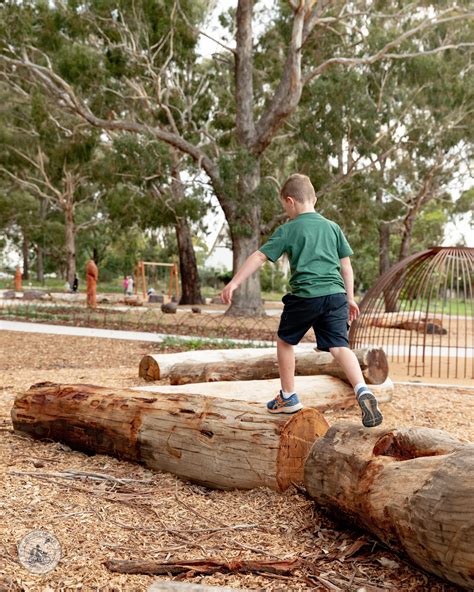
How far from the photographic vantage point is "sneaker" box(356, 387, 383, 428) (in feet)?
12.5

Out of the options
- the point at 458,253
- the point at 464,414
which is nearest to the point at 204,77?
the point at 458,253

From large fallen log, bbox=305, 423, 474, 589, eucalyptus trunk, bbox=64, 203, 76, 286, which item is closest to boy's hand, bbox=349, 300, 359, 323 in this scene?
large fallen log, bbox=305, 423, 474, 589

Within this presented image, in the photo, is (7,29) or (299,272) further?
(7,29)

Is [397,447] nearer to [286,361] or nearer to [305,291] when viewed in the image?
[286,361]

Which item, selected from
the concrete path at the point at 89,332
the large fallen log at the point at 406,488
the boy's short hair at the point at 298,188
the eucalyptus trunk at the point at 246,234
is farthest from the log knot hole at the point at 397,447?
the eucalyptus trunk at the point at 246,234

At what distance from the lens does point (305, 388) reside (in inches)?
237

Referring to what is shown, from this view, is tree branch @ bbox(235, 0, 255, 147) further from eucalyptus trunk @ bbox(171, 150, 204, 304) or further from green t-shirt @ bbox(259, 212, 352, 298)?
green t-shirt @ bbox(259, 212, 352, 298)

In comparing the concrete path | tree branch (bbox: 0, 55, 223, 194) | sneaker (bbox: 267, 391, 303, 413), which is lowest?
the concrete path

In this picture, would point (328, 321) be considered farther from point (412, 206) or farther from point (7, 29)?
point (412, 206)

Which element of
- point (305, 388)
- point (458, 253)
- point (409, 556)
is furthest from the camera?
point (458, 253)

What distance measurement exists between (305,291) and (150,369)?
377 cm

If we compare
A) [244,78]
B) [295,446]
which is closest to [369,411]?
[295,446]

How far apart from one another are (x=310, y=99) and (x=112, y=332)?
12882 millimetres

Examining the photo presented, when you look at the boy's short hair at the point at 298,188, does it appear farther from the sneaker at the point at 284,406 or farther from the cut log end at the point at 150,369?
the cut log end at the point at 150,369
